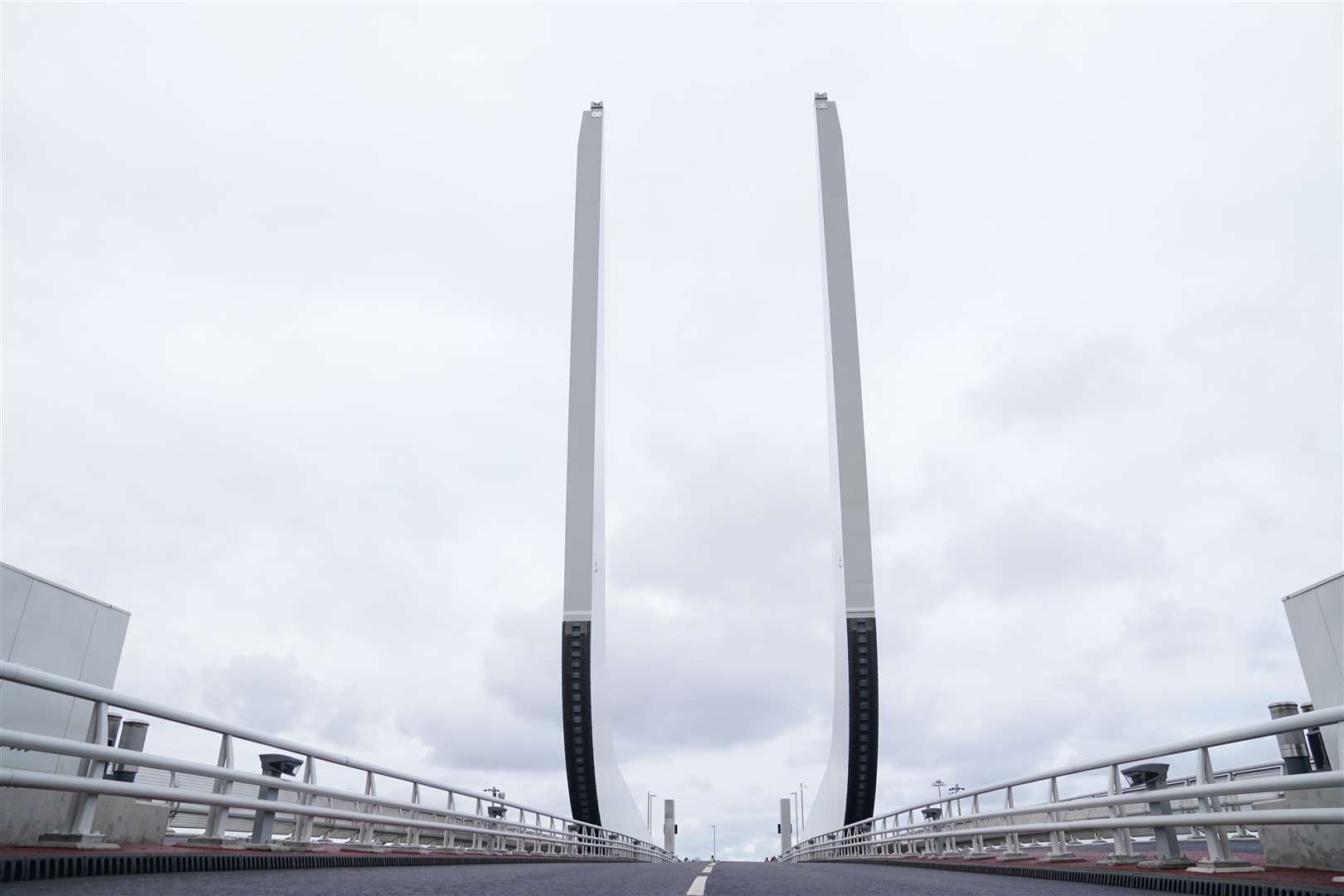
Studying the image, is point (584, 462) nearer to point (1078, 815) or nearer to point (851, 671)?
point (851, 671)

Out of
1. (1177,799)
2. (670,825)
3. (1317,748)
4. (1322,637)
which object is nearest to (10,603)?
(1177,799)

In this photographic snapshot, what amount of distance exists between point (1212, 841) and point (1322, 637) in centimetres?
241

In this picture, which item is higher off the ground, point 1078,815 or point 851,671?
point 851,671

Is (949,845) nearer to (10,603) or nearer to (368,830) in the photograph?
(368,830)

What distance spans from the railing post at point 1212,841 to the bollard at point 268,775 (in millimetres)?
8407

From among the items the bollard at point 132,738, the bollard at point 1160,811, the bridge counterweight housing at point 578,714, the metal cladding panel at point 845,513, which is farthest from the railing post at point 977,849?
the bridge counterweight housing at point 578,714

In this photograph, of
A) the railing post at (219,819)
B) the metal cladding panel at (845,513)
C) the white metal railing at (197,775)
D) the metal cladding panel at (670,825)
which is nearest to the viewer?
the white metal railing at (197,775)

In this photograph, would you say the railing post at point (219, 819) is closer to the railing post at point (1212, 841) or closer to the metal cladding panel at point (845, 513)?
the railing post at point (1212, 841)

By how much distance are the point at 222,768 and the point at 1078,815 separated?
22.7 metres

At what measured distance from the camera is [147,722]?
10.1 metres

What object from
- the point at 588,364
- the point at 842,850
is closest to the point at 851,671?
the point at 842,850

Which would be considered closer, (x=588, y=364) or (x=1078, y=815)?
(x=1078, y=815)

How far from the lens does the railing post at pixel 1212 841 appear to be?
768 centimetres

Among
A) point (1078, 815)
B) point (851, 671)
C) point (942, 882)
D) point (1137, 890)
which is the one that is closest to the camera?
point (1137, 890)
